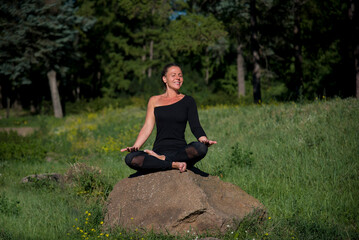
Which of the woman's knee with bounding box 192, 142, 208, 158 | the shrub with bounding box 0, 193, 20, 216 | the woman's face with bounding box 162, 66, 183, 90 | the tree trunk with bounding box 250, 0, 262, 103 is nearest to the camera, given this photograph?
the woman's knee with bounding box 192, 142, 208, 158

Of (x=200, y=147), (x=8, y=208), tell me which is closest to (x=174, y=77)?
(x=200, y=147)

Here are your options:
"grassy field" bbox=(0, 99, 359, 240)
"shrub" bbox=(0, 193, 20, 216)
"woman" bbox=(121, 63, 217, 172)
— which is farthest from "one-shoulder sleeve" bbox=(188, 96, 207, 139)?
"shrub" bbox=(0, 193, 20, 216)

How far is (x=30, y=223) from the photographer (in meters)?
4.60

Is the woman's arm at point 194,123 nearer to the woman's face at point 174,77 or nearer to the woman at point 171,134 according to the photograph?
the woman at point 171,134

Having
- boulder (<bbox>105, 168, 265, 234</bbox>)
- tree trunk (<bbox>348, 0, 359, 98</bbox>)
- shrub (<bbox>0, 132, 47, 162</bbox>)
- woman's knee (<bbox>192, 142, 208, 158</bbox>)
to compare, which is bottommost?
shrub (<bbox>0, 132, 47, 162</bbox>)

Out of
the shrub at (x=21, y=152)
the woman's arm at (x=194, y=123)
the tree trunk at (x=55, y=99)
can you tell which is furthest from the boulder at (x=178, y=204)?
the tree trunk at (x=55, y=99)

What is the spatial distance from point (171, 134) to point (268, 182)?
2211 millimetres

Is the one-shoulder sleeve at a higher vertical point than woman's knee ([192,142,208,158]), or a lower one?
higher

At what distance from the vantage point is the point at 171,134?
178 inches

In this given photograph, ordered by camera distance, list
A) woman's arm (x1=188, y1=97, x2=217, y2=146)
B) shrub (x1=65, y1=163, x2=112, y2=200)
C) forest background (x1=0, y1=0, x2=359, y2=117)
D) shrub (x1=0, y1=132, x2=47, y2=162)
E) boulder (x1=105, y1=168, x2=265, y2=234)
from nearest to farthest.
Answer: boulder (x1=105, y1=168, x2=265, y2=234) < woman's arm (x1=188, y1=97, x2=217, y2=146) < shrub (x1=65, y1=163, x2=112, y2=200) < shrub (x1=0, y1=132, x2=47, y2=162) < forest background (x1=0, y1=0, x2=359, y2=117)

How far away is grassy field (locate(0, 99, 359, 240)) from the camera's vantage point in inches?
167

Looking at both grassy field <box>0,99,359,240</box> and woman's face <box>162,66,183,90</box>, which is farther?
woman's face <box>162,66,183,90</box>

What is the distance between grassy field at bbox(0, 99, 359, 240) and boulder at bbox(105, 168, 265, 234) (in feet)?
0.49

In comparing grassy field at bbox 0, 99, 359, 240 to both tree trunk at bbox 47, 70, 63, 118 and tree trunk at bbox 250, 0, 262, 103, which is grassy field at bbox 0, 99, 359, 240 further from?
tree trunk at bbox 47, 70, 63, 118
